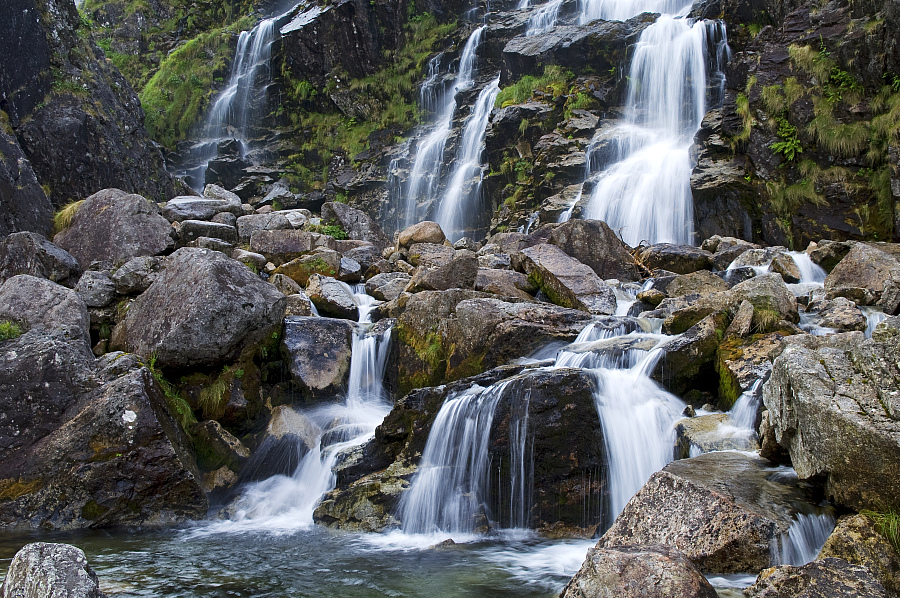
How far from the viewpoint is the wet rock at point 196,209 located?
1530 centimetres

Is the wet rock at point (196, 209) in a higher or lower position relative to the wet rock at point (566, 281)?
higher

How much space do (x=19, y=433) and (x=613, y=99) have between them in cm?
2285

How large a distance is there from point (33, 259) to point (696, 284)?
41.5 feet

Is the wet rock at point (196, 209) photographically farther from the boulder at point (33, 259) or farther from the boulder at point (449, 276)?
the boulder at point (449, 276)

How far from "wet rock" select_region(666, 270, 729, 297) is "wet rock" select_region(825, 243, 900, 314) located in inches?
69.5

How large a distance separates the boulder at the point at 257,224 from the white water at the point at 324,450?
6136 mm

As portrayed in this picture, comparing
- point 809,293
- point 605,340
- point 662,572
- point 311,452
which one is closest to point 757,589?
point 662,572

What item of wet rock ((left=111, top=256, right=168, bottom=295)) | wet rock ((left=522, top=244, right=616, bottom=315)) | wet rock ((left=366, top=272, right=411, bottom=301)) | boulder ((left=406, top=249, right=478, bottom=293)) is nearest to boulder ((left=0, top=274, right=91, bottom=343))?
wet rock ((left=111, top=256, right=168, bottom=295))

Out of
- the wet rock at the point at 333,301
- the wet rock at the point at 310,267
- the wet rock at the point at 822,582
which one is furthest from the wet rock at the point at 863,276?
the wet rock at the point at 310,267

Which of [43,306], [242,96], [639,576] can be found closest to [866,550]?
[639,576]

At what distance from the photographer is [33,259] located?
37.2ft

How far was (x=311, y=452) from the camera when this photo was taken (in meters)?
8.31

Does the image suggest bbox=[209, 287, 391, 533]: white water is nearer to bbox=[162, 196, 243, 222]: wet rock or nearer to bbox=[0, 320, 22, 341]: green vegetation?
bbox=[0, 320, 22, 341]: green vegetation

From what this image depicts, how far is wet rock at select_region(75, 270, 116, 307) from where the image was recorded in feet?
32.8
